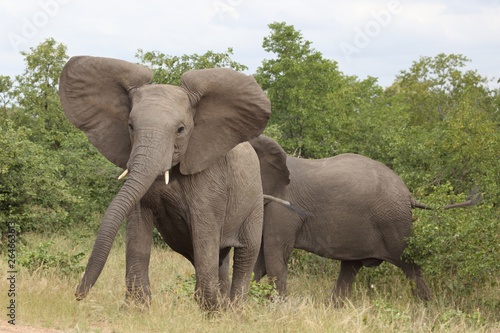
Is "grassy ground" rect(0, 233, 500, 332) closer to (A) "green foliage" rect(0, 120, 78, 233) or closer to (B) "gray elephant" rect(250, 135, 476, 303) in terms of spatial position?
(B) "gray elephant" rect(250, 135, 476, 303)

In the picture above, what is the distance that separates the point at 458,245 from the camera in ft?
26.2

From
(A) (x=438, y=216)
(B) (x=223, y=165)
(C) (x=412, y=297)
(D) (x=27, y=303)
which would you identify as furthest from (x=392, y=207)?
(D) (x=27, y=303)

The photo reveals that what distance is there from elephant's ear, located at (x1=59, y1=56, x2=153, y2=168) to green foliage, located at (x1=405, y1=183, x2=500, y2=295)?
4.28 meters

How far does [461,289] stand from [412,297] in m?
0.67

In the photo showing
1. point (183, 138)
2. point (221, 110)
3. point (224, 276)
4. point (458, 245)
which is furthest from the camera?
point (458, 245)

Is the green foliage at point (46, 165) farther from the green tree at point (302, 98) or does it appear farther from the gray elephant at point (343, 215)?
the green tree at point (302, 98)

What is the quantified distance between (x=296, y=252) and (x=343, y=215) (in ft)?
6.26

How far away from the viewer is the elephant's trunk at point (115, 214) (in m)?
4.25

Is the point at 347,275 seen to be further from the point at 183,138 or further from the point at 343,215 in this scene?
the point at 183,138

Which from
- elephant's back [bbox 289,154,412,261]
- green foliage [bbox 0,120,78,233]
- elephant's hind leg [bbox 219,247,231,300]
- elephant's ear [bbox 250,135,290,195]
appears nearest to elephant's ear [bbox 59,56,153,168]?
elephant's hind leg [bbox 219,247,231,300]

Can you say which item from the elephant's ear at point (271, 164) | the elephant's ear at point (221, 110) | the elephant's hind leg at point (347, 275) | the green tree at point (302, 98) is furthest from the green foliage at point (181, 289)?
the green tree at point (302, 98)

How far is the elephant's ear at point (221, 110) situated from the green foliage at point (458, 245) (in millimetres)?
3471

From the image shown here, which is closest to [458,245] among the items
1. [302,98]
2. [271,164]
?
[271,164]

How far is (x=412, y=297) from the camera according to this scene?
855cm
